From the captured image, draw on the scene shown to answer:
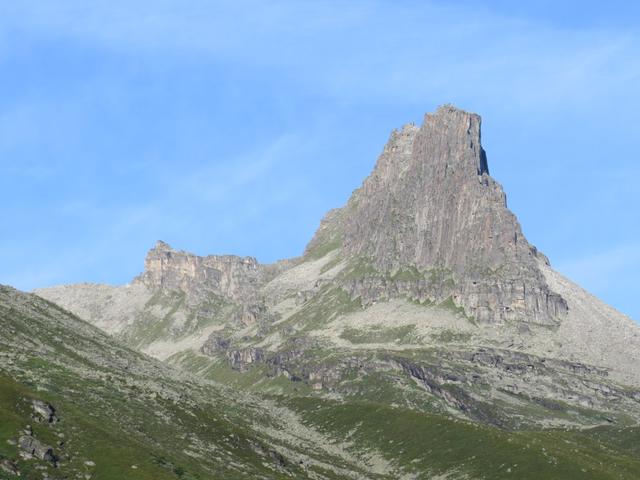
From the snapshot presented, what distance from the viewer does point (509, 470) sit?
18875cm

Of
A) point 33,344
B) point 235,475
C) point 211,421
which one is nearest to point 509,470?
point 211,421

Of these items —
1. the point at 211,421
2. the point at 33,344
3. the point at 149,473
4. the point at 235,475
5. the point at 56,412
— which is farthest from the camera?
the point at 33,344

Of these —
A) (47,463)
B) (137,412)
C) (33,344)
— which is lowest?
(47,463)

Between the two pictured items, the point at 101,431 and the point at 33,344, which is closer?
the point at 101,431

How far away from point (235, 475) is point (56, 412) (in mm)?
26872

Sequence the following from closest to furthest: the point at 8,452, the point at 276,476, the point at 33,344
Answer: the point at 8,452 < the point at 276,476 < the point at 33,344

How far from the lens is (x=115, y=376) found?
176 m

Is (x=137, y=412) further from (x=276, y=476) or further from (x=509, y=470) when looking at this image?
(x=509, y=470)

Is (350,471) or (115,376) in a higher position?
(115,376)

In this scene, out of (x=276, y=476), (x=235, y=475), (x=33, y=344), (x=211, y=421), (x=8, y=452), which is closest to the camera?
(x=8, y=452)

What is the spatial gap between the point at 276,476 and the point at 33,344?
205ft

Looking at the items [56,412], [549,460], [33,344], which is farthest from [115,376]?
[549,460]

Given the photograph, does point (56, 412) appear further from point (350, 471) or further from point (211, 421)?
point (350, 471)

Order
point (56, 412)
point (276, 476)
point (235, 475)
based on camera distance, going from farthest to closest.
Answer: point (276, 476) → point (235, 475) → point (56, 412)
